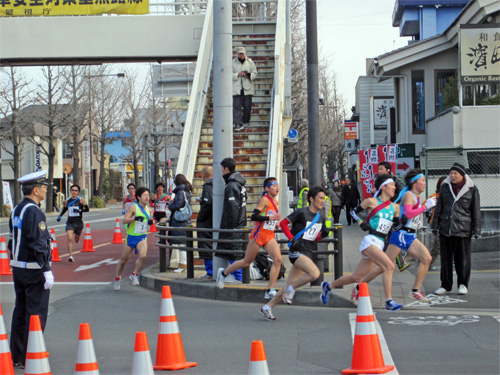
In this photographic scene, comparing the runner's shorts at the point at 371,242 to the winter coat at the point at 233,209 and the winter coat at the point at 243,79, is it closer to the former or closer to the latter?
the winter coat at the point at 233,209

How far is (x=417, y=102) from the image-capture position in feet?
85.5

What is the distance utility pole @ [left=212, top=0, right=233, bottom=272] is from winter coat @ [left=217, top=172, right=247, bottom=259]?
0.91 feet

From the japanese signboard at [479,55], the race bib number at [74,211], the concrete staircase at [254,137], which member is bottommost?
the race bib number at [74,211]

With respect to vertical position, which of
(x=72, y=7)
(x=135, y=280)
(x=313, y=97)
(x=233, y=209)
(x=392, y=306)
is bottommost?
(x=135, y=280)

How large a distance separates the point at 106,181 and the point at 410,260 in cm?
6096

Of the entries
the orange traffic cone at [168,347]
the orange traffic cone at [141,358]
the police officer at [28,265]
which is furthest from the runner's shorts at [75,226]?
the orange traffic cone at [141,358]

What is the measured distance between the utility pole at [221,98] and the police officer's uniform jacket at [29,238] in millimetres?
5189

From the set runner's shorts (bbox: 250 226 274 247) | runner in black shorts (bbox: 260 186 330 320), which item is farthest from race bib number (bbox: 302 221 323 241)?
runner's shorts (bbox: 250 226 274 247)

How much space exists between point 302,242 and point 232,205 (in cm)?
253

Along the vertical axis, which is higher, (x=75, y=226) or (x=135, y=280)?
(x=75, y=226)

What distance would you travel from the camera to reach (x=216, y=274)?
39.3 feet

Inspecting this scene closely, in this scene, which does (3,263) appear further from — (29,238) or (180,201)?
(29,238)

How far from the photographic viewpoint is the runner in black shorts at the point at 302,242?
30.2 ft

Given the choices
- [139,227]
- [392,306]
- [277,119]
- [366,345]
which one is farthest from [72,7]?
[366,345]
